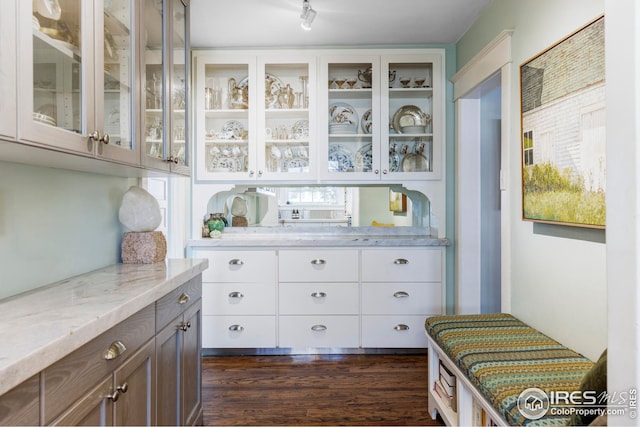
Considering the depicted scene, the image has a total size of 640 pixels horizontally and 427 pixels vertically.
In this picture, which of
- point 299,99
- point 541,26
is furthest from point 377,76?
point 541,26

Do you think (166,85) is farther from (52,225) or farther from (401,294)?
(401,294)

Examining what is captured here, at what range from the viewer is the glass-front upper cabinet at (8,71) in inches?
35.1

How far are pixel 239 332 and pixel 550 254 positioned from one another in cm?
217

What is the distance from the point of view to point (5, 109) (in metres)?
0.90

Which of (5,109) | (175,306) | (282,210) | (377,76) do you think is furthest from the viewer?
(282,210)

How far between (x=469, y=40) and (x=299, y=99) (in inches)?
52.5

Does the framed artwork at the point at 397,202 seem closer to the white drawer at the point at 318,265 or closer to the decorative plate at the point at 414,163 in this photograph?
the decorative plate at the point at 414,163

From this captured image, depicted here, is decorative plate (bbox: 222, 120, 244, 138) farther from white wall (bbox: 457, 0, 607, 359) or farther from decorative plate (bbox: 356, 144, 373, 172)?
white wall (bbox: 457, 0, 607, 359)

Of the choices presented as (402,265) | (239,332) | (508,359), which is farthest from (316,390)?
(508,359)

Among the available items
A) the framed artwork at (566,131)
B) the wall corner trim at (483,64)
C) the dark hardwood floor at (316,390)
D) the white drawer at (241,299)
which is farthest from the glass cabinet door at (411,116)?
the dark hardwood floor at (316,390)

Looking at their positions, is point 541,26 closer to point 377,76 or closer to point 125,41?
point 377,76

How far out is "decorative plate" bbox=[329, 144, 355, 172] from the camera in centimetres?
311

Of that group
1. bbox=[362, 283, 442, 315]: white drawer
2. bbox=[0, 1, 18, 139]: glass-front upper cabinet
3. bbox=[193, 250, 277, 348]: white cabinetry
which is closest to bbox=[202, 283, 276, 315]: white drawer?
bbox=[193, 250, 277, 348]: white cabinetry

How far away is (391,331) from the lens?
2.97 metres
